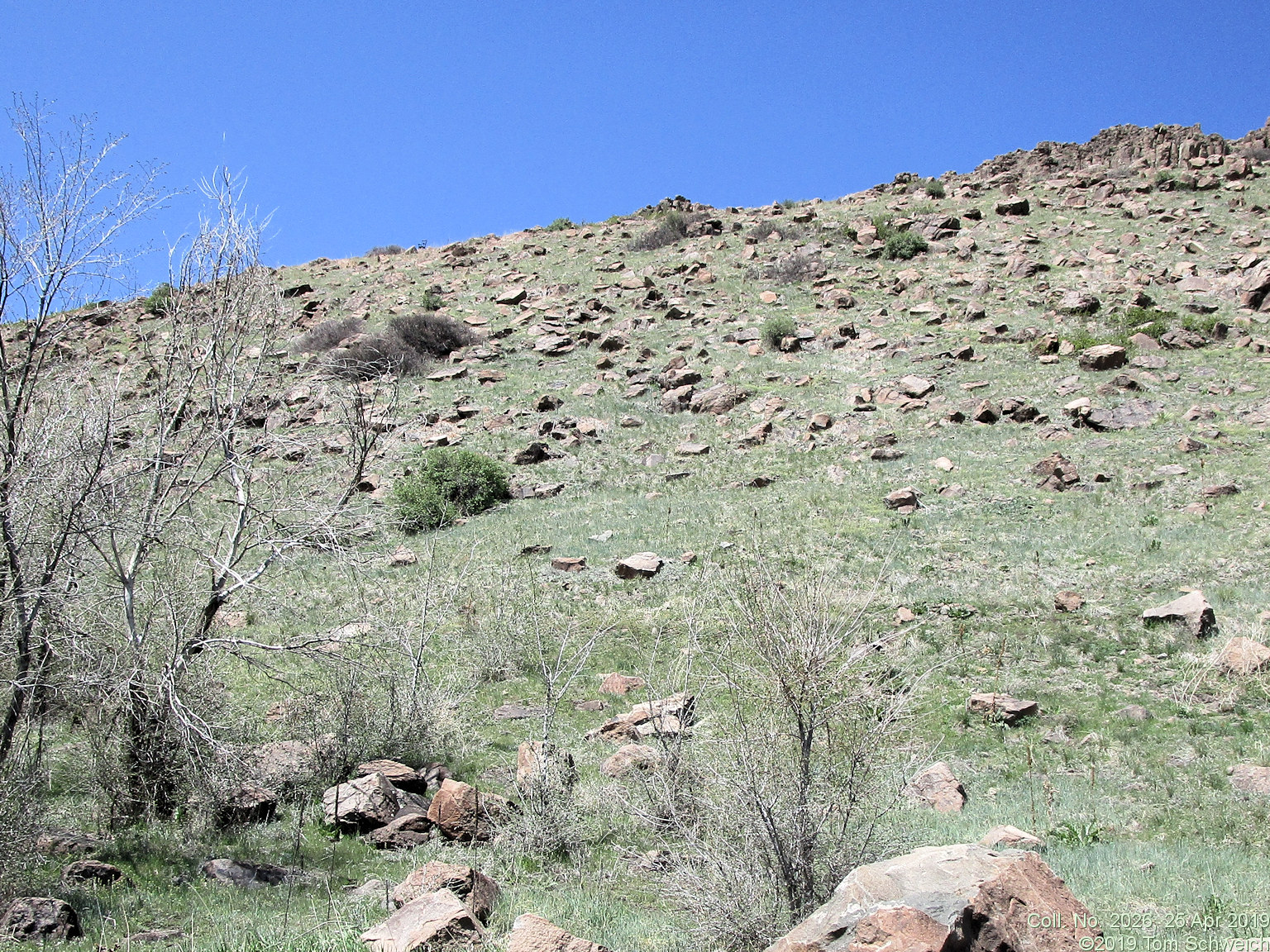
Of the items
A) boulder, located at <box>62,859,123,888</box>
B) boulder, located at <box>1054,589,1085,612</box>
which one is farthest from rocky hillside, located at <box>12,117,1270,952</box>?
boulder, located at <box>62,859,123,888</box>

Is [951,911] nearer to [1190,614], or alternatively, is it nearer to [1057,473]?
[1190,614]

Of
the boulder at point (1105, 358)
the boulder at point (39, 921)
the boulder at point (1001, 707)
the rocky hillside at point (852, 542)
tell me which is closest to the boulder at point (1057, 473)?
the rocky hillside at point (852, 542)

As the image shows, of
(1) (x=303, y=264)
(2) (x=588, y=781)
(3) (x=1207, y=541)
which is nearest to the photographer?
(2) (x=588, y=781)

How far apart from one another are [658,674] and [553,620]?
1.88 meters

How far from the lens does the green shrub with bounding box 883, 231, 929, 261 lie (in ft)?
92.7

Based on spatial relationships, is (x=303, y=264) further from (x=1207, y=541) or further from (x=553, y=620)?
(x=1207, y=541)

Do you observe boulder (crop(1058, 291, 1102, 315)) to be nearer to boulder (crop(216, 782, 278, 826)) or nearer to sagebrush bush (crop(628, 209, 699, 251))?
sagebrush bush (crop(628, 209, 699, 251))

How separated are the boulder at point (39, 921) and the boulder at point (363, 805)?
1.94 meters

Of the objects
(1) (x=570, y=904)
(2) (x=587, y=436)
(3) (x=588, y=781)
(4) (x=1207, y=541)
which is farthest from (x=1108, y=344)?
(1) (x=570, y=904)

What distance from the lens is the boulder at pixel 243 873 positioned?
18.0 feet

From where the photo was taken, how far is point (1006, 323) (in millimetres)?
21438

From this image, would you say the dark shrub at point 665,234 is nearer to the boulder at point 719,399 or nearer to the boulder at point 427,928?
the boulder at point 719,399

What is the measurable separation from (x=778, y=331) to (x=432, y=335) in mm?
10537

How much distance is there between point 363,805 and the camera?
657 cm
